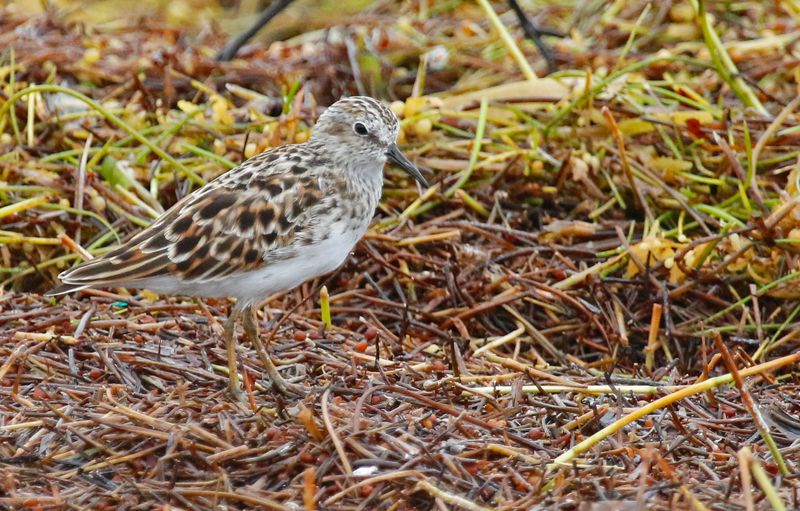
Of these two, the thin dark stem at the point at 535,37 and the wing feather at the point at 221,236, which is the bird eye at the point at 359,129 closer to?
the wing feather at the point at 221,236

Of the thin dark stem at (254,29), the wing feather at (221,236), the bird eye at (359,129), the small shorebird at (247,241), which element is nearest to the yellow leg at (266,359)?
the small shorebird at (247,241)

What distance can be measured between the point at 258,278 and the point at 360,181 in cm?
68

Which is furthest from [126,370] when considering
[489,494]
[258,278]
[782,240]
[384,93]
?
[384,93]

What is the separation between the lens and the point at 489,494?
14.3ft

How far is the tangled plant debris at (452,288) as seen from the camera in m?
4.47

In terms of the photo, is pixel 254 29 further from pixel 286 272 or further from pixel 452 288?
pixel 286 272

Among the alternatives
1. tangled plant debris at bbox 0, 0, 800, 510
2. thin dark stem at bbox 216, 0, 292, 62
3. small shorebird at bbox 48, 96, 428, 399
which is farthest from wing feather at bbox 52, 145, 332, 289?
thin dark stem at bbox 216, 0, 292, 62

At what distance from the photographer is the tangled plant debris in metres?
4.47

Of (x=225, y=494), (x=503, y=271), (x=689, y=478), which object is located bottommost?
(x=503, y=271)

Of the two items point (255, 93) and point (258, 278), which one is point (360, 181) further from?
point (255, 93)

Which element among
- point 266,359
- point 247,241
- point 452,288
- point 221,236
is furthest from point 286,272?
point 452,288

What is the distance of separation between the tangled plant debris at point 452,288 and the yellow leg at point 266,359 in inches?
4.5

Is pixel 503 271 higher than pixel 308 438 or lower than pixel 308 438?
lower

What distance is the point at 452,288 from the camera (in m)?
6.64
